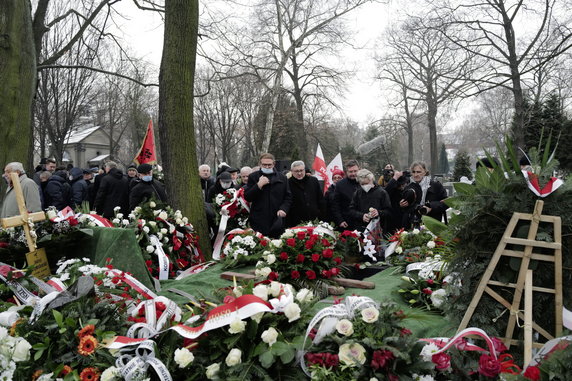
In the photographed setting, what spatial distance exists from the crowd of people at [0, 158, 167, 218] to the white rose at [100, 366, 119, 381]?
120 inches

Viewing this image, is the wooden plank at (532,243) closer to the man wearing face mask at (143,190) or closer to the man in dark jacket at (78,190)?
the man wearing face mask at (143,190)

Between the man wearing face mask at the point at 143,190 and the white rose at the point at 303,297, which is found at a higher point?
the man wearing face mask at the point at 143,190

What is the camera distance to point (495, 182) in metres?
2.91

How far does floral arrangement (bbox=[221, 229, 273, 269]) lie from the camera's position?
5.41 m

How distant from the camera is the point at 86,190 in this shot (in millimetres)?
11250

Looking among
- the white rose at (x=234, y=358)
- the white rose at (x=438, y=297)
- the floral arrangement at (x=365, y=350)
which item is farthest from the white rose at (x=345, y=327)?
the white rose at (x=438, y=297)

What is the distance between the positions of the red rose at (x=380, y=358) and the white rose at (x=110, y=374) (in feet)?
4.58

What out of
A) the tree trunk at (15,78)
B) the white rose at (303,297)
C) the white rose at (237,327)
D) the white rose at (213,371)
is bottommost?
the white rose at (213,371)

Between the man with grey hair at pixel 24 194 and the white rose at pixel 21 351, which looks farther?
the man with grey hair at pixel 24 194

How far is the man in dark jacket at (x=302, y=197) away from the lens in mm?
7090

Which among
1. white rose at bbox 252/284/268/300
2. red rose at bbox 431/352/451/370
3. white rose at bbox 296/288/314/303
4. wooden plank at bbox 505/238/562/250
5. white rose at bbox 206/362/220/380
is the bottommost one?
red rose at bbox 431/352/451/370

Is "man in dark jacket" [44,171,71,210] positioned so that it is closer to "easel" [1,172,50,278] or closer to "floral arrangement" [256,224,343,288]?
"easel" [1,172,50,278]

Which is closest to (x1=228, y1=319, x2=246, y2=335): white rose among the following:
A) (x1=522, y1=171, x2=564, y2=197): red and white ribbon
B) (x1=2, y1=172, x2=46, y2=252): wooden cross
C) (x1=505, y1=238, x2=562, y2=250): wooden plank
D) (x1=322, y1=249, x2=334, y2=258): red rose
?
(x1=505, y1=238, x2=562, y2=250): wooden plank

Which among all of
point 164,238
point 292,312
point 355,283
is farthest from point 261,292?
point 164,238
